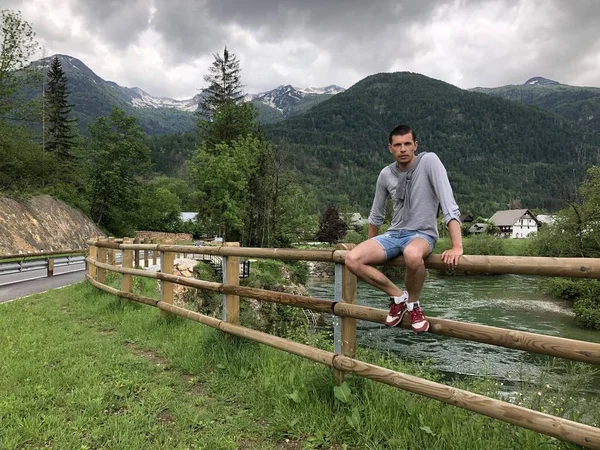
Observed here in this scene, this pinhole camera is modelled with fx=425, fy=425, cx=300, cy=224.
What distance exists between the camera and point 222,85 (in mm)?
44969

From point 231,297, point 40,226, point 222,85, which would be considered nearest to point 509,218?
point 222,85

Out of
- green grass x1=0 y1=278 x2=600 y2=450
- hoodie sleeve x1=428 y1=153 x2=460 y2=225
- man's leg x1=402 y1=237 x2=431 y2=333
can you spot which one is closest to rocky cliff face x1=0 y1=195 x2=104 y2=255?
green grass x1=0 y1=278 x2=600 y2=450

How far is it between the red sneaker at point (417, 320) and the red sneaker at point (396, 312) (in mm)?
66

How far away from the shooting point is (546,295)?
106ft

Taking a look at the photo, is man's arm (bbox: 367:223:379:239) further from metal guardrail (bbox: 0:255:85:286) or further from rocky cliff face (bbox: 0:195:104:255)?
rocky cliff face (bbox: 0:195:104:255)

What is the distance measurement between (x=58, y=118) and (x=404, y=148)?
55.1 m

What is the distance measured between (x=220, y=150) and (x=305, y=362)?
3444 cm

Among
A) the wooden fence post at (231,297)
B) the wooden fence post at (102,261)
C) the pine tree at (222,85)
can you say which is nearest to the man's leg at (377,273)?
the wooden fence post at (231,297)

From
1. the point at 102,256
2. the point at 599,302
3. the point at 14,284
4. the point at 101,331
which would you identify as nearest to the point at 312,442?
the point at 101,331

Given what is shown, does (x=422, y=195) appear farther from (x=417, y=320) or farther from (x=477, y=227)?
(x=477, y=227)

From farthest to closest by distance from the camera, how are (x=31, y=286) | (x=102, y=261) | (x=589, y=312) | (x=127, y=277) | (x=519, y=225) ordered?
(x=519, y=225) → (x=589, y=312) → (x=31, y=286) → (x=102, y=261) → (x=127, y=277)

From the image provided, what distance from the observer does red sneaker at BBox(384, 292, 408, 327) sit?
316 cm

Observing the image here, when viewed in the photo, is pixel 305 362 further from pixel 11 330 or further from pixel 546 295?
pixel 546 295

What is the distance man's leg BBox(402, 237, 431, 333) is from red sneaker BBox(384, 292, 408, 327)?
0.05m
